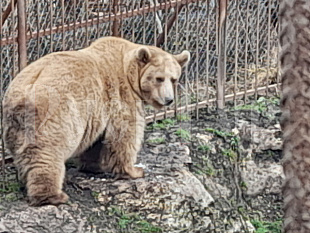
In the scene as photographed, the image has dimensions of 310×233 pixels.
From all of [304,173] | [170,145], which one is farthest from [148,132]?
[304,173]

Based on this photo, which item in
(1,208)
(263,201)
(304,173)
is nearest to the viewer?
(304,173)

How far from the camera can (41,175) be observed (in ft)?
28.6

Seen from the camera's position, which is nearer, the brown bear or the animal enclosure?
the brown bear

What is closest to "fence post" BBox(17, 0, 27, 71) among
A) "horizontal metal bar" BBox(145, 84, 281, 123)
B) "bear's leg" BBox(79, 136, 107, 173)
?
"bear's leg" BBox(79, 136, 107, 173)

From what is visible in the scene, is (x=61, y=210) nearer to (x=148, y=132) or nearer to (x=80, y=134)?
(x=80, y=134)

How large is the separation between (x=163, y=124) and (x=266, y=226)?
1.72 m

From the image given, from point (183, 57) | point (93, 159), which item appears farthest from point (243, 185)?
point (93, 159)

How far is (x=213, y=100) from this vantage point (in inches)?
463

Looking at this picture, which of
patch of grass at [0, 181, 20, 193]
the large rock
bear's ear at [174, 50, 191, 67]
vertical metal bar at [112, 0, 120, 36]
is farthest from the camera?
vertical metal bar at [112, 0, 120, 36]

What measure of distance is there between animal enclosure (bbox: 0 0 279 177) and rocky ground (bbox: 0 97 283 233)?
0.32 metres

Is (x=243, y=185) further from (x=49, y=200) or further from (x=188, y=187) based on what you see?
→ (x=49, y=200)

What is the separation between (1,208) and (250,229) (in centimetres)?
307

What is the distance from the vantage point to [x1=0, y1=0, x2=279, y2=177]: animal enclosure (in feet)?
33.0

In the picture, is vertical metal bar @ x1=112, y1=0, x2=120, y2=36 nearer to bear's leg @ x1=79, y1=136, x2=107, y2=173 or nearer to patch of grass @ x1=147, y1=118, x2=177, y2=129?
patch of grass @ x1=147, y1=118, x2=177, y2=129
